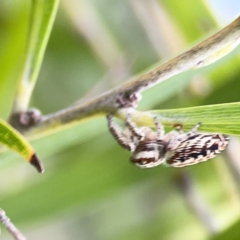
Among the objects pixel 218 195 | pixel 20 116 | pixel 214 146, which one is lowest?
pixel 218 195

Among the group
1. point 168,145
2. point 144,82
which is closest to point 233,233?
point 168,145

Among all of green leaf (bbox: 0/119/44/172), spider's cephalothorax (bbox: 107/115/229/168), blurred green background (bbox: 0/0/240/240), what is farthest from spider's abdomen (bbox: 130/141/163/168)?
blurred green background (bbox: 0/0/240/240)

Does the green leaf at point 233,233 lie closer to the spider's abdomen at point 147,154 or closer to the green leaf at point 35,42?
the spider's abdomen at point 147,154

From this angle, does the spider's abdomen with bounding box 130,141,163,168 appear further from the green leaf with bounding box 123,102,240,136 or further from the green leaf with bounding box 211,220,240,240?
the green leaf with bounding box 211,220,240,240

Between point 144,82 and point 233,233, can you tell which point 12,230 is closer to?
point 144,82

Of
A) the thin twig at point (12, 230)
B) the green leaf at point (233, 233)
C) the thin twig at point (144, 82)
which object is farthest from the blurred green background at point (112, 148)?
the thin twig at point (12, 230)

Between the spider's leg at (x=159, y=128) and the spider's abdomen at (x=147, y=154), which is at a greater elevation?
the spider's leg at (x=159, y=128)

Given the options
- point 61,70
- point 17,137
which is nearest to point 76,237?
point 61,70

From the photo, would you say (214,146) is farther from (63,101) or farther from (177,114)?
(63,101)
